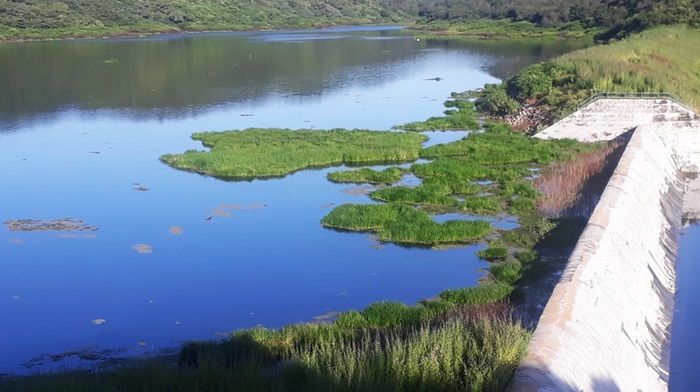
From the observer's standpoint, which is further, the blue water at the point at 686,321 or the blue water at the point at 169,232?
the blue water at the point at 169,232

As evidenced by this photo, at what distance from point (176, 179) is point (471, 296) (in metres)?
12.2

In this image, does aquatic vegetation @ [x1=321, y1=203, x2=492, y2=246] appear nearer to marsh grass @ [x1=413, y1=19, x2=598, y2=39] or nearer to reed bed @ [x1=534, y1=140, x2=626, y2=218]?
reed bed @ [x1=534, y1=140, x2=626, y2=218]

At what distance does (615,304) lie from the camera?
12312 millimetres

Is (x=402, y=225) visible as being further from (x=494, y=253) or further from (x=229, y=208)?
(x=229, y=208)

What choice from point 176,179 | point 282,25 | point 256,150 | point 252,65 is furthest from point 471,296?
point 282,25

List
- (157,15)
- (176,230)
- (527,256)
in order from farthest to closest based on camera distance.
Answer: (157,15), (176,230), (527,256)

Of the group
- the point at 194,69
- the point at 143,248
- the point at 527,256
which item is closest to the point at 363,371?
the point at 527,256

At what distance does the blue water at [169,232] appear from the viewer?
14078 millimetres

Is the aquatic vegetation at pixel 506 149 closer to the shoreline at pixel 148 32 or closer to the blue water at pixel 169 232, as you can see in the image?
the blue water at pixel 169 232

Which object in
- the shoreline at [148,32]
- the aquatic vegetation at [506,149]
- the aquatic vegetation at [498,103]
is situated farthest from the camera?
the shoreline at [148,32]

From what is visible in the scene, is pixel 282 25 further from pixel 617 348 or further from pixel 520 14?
pixel 617 348

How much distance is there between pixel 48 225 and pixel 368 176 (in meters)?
8.56

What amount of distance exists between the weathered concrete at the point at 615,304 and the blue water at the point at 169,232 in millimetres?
2844

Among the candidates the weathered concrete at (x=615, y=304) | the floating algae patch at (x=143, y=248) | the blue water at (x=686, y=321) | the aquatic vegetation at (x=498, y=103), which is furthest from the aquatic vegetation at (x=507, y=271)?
the aquatic vegetation at (x=498, y=103)
